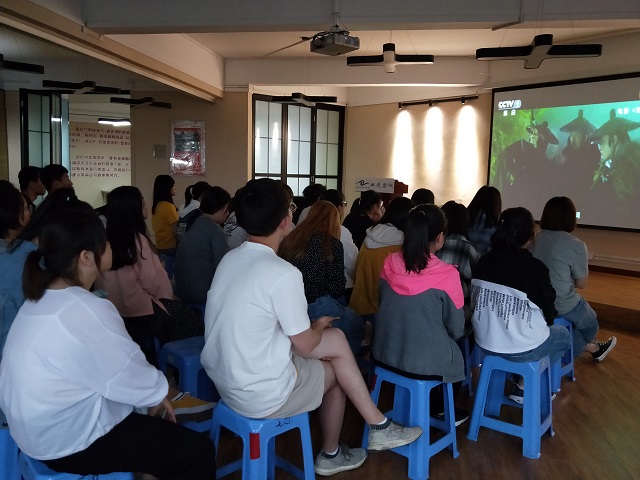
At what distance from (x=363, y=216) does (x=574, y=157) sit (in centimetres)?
355

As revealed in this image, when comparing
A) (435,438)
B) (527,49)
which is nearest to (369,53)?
(527,49)

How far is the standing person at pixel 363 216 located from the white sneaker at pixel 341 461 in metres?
1.77

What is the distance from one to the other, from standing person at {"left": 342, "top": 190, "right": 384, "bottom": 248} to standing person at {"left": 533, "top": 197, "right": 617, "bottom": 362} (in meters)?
1.17

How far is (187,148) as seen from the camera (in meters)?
8.14

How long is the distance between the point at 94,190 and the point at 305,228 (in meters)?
9.58

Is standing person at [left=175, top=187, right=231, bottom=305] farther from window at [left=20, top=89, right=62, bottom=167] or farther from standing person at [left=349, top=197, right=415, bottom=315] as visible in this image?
window at [left=20, top=89, right=62, bottom=167]

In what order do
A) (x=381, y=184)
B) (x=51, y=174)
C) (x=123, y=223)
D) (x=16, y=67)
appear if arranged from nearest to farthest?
(x=123, y=223), (x=51, y=174), (x=16, y=67), (x=381, y=184)

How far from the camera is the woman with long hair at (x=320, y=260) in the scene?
258 cm

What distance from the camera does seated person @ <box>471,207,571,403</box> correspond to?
8.09 ft

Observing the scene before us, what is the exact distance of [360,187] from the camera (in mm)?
6949

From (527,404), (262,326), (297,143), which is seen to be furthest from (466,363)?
(297,143)

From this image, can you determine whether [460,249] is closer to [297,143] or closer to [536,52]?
[536,52]

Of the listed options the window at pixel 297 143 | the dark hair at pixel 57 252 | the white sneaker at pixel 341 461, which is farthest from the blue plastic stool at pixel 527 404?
the window at pixel 297 143

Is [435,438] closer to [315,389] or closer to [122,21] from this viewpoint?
[315,389]
